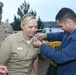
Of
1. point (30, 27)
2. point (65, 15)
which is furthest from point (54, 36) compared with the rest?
point (65, 15)

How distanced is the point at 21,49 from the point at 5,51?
227 mm

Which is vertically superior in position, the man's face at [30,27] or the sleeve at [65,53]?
the man's face at [30,27]

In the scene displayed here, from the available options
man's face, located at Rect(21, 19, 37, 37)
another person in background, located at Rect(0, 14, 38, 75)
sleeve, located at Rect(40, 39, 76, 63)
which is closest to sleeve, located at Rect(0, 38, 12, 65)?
another person in background, located at Rect(0, 14, 38, 75)

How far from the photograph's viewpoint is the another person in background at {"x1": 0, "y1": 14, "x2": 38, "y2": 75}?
3.15 m

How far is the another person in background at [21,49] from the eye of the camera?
315cm

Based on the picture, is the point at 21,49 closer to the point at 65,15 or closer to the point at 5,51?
the point at 5,51

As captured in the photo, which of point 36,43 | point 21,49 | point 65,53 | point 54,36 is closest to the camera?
point 65,53

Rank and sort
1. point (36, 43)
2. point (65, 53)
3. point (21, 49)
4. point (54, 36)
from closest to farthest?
point (65, 53) → point (36, 43) → point (21, 49) → point (54, 36)

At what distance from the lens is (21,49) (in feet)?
10.6

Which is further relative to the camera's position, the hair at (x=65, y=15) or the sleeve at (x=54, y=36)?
the sleeve at (x=54, y=36)

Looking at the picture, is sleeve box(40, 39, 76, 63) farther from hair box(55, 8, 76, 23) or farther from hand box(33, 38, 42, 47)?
hair box(55, 8, 76, 23)

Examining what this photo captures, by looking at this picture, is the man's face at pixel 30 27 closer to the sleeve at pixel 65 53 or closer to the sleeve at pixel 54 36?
the sleeve at pixel 65 53

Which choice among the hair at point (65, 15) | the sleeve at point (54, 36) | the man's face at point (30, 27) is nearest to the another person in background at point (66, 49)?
the hair at point (65, 15)

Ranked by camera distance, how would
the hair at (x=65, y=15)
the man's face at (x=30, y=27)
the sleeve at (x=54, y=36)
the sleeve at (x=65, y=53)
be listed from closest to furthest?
the sleeve at (x=65, y=53) → the hair at (x=65, y=15) → the man's face at (x=30, y=27) → the sleeve at (x=54, y=36)
